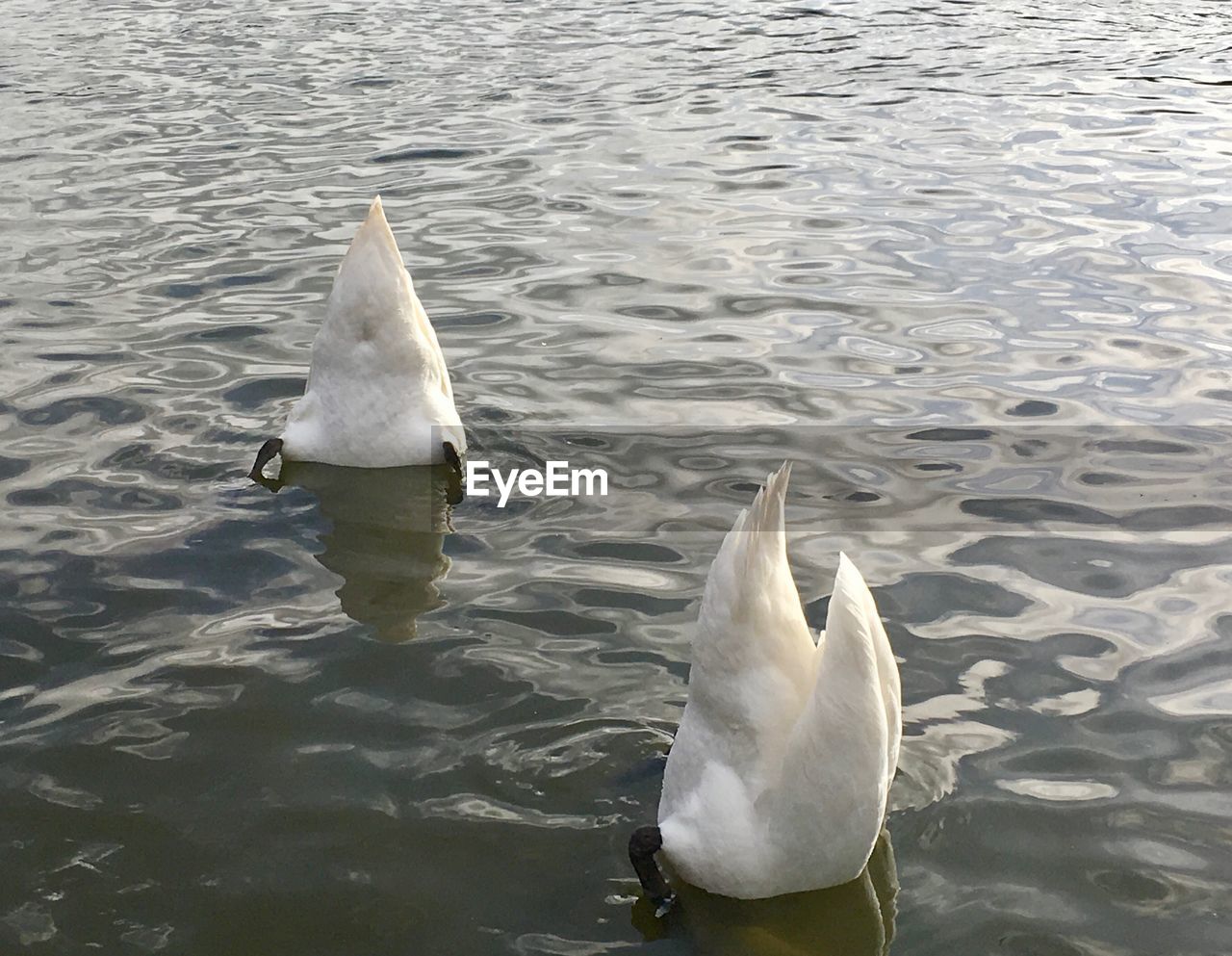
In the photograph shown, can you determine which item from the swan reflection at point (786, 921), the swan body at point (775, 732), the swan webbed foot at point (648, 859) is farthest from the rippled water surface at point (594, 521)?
the swan body at point (775, 732)

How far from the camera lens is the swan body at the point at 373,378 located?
677cm

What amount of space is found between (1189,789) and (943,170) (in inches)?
349

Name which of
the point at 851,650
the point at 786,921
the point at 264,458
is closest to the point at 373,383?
the point at 264,458

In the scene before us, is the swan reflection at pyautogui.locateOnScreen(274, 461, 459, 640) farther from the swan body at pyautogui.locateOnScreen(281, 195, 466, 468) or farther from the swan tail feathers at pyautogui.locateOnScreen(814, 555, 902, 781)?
the swan tail feathers at pyautogui.locateOnScreen(814, 555, 902, 781)

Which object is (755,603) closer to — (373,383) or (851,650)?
(851,650)

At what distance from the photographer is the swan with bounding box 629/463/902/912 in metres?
3.82

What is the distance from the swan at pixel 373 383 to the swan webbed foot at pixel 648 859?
319 cm

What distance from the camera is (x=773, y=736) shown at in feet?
13.4

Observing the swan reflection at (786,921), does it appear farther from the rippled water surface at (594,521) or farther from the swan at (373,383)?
the swan at (373,383)

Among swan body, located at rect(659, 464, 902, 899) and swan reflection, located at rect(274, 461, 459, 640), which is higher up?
swan body, located at rect(659, 464, 902, 899)

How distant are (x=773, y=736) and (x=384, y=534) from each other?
9.83ft

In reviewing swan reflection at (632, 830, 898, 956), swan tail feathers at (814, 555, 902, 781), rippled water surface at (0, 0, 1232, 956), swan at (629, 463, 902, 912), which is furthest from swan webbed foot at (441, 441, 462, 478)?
swan tail feathers at (814, 555, 902, 781)

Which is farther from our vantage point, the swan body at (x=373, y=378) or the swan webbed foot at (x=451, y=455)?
the swan webbed foot at (x=451, y=455)

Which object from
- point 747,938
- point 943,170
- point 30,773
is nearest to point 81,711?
point 30,773
